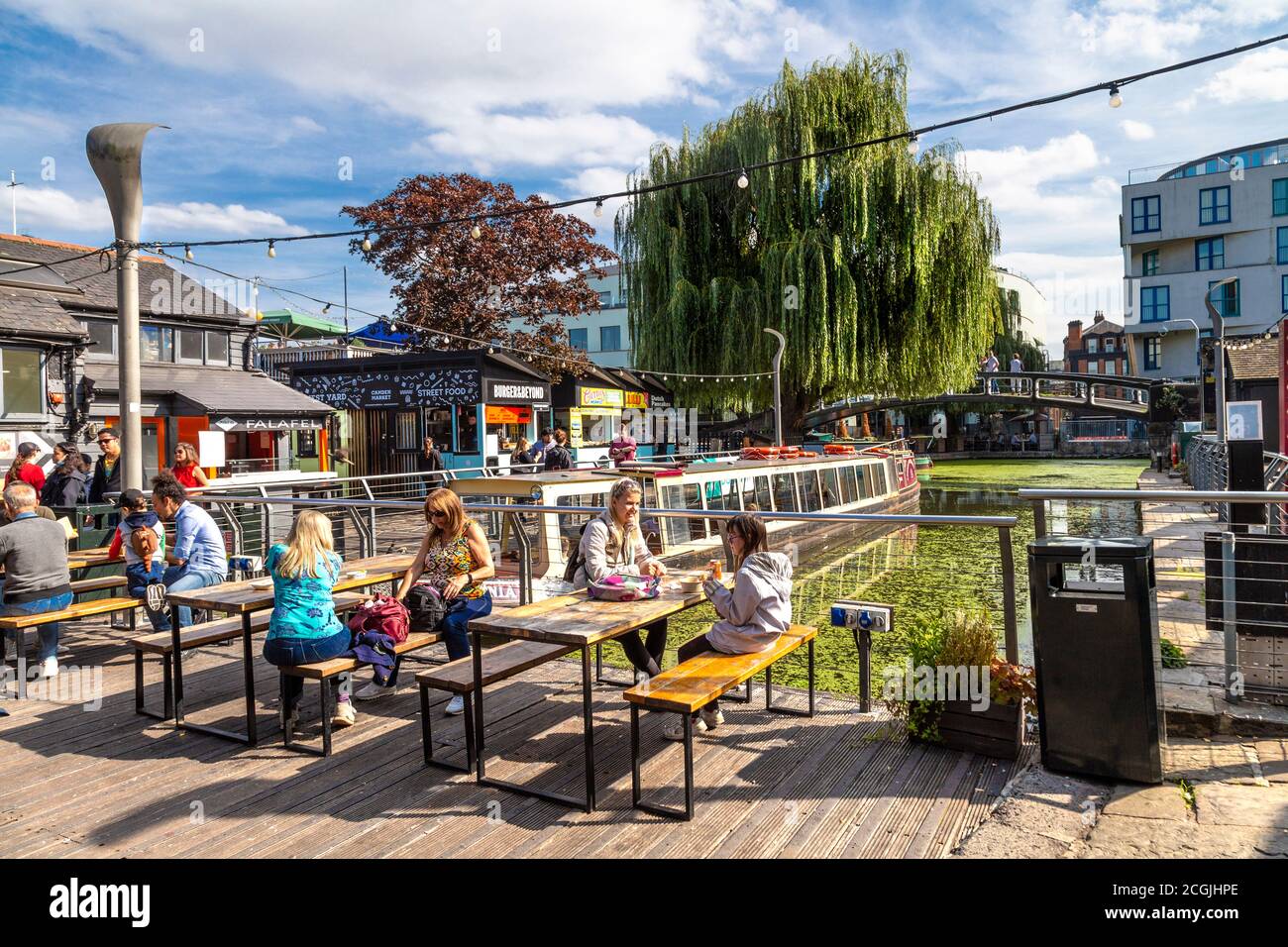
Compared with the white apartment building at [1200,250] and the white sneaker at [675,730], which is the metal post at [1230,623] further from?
the white apartment building at [1200,250]

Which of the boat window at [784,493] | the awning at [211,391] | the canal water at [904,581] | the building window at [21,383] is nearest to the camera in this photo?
the canal water at [904,581]

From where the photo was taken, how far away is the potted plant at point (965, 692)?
4219 mm

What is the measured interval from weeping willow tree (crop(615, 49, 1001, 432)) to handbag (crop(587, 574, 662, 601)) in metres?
21.0

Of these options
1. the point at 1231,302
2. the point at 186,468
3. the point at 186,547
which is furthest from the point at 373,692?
the point at 1231,302

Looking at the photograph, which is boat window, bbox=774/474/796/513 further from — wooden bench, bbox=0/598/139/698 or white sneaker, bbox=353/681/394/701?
wooden bench, bbox=0/598/139/698

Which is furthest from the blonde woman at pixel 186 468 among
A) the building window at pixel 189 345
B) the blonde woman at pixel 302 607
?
the building window at pixel 189 345

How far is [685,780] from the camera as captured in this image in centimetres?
372

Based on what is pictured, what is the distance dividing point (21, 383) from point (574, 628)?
20857mm

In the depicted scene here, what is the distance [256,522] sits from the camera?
11.3 meters

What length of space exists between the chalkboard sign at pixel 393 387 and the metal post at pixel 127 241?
19.1 metres

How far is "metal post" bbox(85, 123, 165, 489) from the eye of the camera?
24.6 feet
